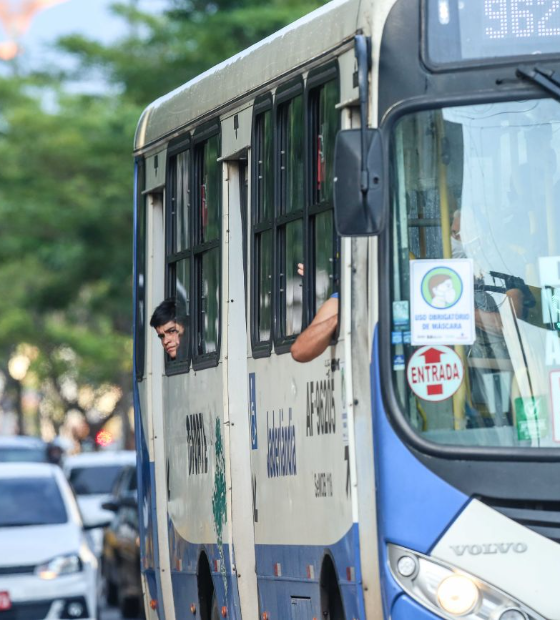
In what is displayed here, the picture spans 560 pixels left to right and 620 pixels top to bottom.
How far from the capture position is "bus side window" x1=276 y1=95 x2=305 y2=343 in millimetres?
7762

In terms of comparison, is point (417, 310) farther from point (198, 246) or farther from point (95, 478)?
point (95, 478)

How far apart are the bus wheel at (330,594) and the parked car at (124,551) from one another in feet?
31.7

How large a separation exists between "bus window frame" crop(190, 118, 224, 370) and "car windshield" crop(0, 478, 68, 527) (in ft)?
17.7

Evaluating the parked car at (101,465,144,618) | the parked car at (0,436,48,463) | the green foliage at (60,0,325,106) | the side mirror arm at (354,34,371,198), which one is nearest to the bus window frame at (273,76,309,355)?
→ the side mirror arm at (354,34,371,198)

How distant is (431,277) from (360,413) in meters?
0.62

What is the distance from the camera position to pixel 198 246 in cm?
936

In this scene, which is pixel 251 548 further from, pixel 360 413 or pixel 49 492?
pixel 49 492

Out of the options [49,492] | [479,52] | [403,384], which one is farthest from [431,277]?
[49,492]

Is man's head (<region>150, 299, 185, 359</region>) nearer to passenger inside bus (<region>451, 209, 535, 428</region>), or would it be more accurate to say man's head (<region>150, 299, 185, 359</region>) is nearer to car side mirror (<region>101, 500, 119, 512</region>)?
passenger inside bus (<region>451, 209, 535, 428</region>)

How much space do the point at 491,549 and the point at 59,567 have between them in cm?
769

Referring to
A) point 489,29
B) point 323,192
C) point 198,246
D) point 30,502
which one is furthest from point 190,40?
point 489,29

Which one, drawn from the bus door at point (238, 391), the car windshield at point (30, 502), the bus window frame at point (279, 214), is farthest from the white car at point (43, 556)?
the bus window frame at point (279, 214)

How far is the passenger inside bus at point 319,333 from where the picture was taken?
721cm

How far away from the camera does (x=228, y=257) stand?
348 inches
